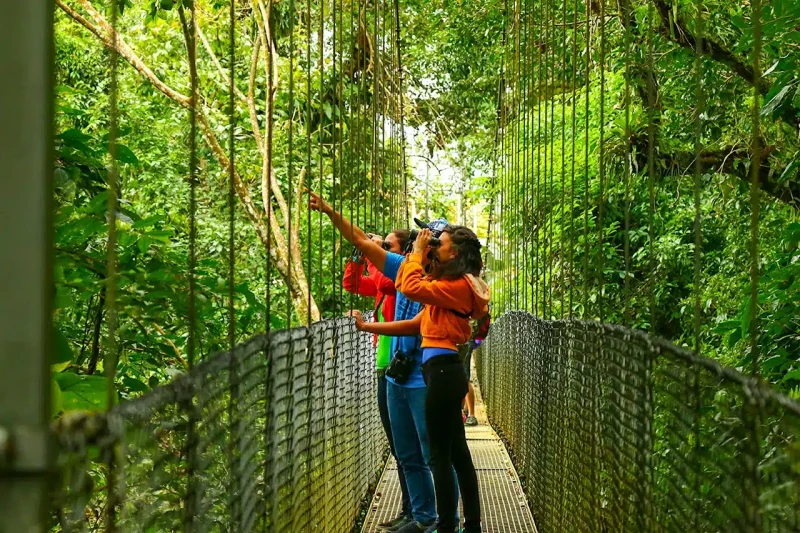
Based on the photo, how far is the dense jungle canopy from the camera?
7.37 feet

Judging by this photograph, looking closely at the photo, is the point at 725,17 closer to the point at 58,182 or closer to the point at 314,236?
the point at 58,182

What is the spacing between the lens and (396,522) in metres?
3.54

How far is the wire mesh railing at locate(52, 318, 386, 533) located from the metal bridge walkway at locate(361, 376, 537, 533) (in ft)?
1.92

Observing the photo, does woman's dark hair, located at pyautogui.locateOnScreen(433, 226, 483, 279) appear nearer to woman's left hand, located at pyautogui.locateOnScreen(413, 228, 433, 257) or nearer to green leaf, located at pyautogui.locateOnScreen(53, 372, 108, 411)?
woman's left hand, located at pyautogui.locateOnScreen(413, 228, 433, 257)

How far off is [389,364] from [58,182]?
1.62 metres

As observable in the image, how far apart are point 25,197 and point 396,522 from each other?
321 cm

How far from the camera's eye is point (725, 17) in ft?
15.3

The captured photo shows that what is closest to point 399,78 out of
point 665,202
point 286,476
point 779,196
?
point 665,202

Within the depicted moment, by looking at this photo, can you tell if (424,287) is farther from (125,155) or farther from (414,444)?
(125,155)

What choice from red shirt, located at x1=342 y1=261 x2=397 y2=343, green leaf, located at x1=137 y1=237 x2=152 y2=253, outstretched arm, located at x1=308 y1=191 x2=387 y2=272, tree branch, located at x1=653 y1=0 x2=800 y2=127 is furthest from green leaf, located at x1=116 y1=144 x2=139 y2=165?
tree branch, located at x1=653 y1=0 x2=800 y2=127

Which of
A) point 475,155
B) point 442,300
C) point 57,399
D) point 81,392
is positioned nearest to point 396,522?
point 442,300

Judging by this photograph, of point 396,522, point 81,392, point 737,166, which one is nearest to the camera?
point 81,392

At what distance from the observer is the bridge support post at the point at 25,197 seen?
1.48 ft

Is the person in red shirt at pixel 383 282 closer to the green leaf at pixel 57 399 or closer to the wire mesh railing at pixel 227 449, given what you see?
the wire mesh railing at pixel 227 449
